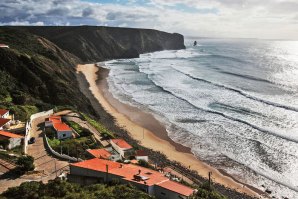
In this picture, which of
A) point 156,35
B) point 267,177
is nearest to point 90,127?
point 267,177

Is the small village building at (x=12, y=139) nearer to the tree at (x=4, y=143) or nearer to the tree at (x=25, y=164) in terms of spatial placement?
the tree at (x=4, y=143)

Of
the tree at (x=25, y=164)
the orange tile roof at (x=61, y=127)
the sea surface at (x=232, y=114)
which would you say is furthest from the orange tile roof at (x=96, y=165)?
the sea surface at (x=232, y=114)

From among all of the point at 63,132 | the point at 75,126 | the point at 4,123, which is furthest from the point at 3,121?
the point at 75,126

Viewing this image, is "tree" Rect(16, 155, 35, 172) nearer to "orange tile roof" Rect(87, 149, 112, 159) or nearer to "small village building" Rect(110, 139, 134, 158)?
"orange tile roof" Rect(87, 149, 112, 159)

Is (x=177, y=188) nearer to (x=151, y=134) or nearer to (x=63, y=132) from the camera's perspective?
(x=63, y=132)

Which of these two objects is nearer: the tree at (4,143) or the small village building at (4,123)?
the tree at (4,143)

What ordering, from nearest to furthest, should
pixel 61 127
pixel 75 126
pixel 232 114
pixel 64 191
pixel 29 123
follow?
1. pixel 64 191
2. pixel 61 127
3. pixel 29 123
4. pixel 75 126
5. pixel 232 114

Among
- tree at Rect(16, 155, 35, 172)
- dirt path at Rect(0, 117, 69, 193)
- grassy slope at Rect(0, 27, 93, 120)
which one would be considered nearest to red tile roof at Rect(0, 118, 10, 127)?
dirt path at Rect(0, 117, 69, 193)

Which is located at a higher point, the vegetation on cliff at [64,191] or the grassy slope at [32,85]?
the grassy slope at [32,85]
